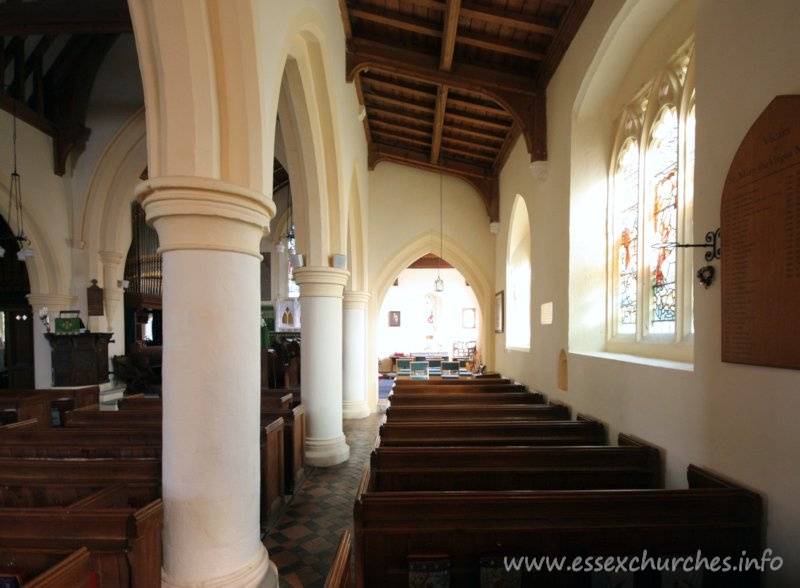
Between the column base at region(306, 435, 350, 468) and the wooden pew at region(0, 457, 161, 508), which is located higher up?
the wooden pew at region(0, 457, 161, 508)

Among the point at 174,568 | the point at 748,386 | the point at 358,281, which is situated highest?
the point at 358,281

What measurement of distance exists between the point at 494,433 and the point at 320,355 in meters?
2.32

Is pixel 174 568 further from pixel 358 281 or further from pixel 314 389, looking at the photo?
pixel 358 281

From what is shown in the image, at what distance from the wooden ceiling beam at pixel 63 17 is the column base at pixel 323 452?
222 inches

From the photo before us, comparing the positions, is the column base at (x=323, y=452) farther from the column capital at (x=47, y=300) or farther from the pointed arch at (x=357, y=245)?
the column capital at (x=47, y=300)

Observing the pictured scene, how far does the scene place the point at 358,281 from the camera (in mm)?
8164

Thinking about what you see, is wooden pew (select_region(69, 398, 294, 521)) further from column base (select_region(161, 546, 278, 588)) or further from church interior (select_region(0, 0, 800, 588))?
column base (select_region(161, 546, 278, 588))

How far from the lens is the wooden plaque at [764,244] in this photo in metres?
1.97

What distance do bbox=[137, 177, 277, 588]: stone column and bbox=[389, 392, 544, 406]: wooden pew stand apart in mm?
2740

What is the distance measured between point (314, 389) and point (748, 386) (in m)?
4.17

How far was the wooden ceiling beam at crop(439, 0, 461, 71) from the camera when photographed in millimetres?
4453

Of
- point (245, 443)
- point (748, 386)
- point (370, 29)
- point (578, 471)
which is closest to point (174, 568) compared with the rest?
point (245, 443)

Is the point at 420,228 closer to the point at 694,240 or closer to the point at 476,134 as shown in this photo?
the point at 476,134

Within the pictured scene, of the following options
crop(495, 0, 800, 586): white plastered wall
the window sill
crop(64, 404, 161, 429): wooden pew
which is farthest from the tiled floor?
the window sill
